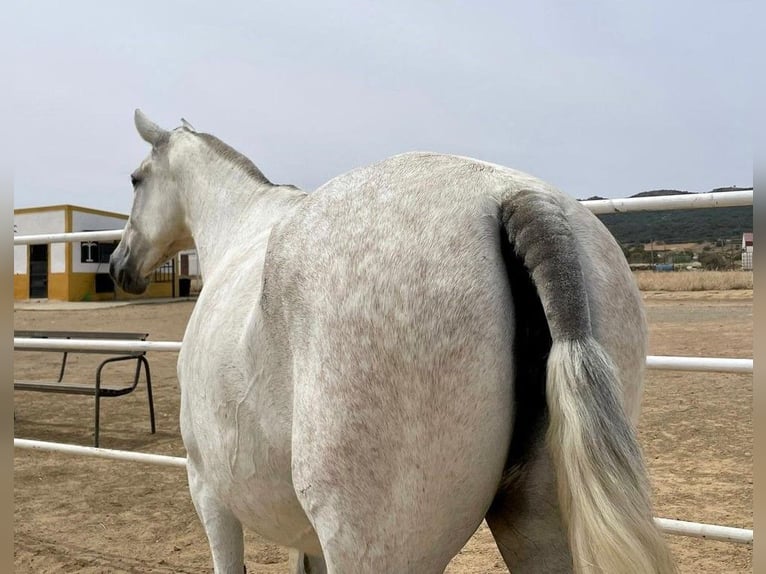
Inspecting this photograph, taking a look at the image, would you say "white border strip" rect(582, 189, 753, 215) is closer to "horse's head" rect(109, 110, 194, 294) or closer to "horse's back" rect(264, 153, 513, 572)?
"horse's back" rect(264, 153, 513, 572)

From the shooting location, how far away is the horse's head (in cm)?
303

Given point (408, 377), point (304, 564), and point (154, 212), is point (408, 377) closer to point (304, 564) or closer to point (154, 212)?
point (304, 564)

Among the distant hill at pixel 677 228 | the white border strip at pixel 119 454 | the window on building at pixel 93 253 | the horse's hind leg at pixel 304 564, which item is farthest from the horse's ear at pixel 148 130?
the distant hill at pixel 677 228

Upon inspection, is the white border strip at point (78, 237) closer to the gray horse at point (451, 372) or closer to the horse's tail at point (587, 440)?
the gray horse at point (451, 372)

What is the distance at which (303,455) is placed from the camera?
1264mm

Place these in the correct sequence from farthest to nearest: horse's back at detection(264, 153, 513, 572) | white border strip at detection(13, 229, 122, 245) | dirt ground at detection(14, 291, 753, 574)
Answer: white border strip at detection(13, 229, 122, 245), dirt ground at detection(14, 291, 753, 574), horse's back at detection(264, 153, 513, 572)

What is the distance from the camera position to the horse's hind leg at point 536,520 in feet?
4.05

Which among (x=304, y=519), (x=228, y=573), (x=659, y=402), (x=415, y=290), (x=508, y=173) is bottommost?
(x=659, y=402)

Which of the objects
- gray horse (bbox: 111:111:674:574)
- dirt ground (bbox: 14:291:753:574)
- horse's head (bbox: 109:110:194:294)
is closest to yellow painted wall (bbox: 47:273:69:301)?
dirt ground (bbox: 14:291:753:574)

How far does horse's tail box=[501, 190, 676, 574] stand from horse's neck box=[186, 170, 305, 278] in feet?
4.38

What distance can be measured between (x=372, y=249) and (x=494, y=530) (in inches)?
27.4

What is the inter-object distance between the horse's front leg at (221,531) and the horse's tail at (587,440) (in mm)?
1214

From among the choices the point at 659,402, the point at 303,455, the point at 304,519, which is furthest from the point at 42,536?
the point at 659,402

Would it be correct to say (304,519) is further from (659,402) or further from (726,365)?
(659,402)
